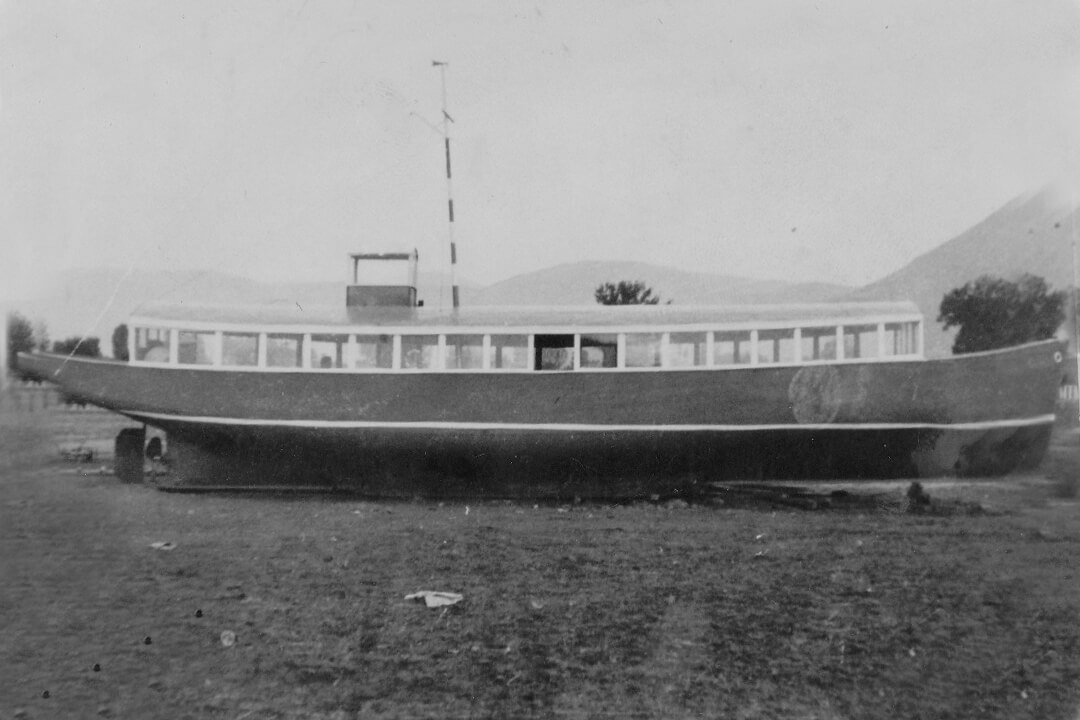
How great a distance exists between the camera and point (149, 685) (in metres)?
1.84

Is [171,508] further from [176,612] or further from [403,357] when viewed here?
[403,357]

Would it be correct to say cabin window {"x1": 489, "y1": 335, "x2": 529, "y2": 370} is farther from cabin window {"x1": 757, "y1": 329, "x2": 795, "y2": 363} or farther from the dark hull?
cabin window {"x1": 757, "y1": 329, "x2": 795, "y2": 363}

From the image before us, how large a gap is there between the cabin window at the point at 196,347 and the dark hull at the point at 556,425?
0.20 ft

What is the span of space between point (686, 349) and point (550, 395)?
0.57 meters

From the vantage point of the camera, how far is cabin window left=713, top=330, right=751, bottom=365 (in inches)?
99.0

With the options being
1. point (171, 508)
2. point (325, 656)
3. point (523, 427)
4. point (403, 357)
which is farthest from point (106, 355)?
point (523, 427)

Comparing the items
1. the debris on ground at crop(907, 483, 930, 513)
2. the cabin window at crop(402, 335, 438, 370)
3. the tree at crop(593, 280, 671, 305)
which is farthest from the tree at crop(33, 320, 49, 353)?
the debris on ground at crop(907, 483, 930, 513)

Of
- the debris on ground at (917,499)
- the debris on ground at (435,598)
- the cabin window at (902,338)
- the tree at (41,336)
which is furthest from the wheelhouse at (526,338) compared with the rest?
the debris on ground at (435,598)

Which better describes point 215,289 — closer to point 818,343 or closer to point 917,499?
point 818,343

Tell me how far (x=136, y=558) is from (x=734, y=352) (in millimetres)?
2164

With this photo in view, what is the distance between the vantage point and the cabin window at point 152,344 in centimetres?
237

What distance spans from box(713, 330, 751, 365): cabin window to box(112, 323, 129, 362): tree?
211cm

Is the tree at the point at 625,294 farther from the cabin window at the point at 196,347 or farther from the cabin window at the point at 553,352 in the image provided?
the cabin window at the point at 196,347

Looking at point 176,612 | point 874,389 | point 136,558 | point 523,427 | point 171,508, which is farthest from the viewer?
point 523,427
